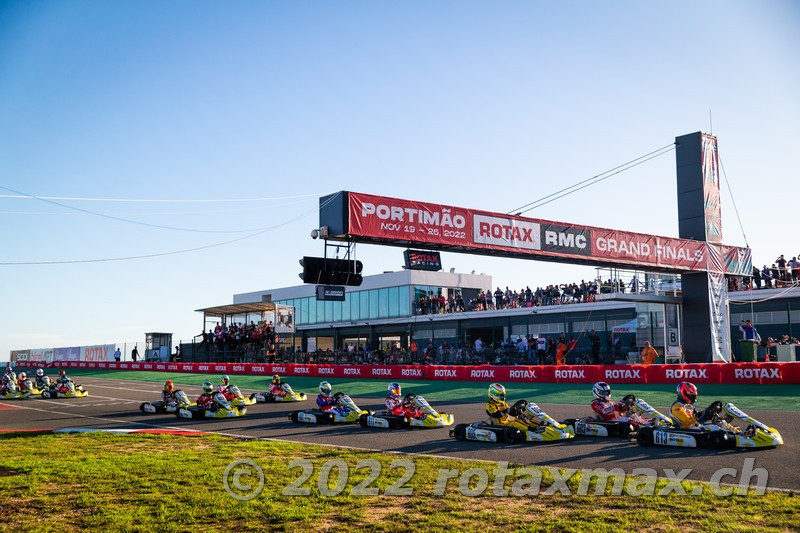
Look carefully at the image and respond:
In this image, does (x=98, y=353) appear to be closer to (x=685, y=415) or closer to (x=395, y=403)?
(x=395, y=403)

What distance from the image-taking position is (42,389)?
32.5 meters

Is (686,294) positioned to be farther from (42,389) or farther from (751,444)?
(42,389)

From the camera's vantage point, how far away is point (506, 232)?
24.9 m

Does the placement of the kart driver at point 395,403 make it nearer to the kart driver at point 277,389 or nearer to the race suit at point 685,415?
the race suit at point 685,415

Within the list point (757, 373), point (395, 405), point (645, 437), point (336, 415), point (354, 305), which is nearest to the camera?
point (645, 437)

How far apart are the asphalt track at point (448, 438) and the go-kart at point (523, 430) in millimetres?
298

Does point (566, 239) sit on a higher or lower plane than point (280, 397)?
higher

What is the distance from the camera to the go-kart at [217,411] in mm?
21094

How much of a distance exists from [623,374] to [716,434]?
1378 centimetres

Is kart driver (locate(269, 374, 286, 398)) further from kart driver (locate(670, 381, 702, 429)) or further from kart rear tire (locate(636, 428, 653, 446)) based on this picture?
kart driver (locate(670, 381, 702, 429))

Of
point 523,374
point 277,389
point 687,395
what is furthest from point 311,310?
point 687,395

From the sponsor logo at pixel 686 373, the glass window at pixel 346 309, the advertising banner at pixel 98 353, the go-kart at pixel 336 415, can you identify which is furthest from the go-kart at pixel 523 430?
the advertising banner at pixel 98 353

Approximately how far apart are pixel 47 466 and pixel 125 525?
194 inches

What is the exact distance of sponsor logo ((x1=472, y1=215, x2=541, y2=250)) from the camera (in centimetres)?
2430
